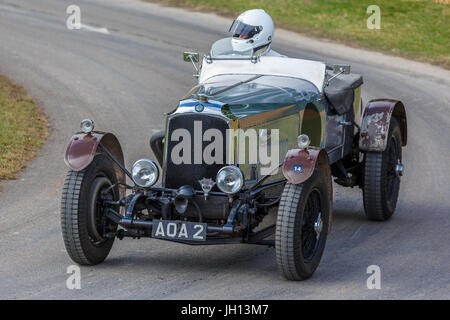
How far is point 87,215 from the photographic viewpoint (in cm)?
834

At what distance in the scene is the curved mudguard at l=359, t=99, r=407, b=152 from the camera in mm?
10438

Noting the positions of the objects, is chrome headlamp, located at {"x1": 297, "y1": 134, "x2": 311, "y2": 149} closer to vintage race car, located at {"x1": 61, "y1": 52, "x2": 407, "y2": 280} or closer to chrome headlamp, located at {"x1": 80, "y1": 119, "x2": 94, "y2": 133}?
vintage race car, located at {"x1": 61, "y1": 52, "x2": 407, "y2": 280}

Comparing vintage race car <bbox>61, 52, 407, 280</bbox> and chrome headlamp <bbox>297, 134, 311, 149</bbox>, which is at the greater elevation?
chrome headlamp <bbox>297, 134, 311, 149</bbox>

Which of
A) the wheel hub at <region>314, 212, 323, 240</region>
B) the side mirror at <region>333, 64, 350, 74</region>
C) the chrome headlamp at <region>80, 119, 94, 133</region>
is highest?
the side mirror at <region>333, 64, 350, 74</region>

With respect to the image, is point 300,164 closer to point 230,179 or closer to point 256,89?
point 230,179

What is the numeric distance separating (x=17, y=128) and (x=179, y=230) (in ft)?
24.1

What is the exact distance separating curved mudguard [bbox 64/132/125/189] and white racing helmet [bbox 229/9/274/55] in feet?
7.56

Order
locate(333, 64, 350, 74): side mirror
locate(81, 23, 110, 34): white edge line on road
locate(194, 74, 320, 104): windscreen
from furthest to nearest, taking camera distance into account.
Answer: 1. locate(81, 23, 110, 34): white edge line on road
2. locate(333, 64, 350, 74): side mirror
3. locate(194, 74, 320, 104): windscreen

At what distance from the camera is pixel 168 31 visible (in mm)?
22594

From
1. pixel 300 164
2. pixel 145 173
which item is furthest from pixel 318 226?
pixel 145 173

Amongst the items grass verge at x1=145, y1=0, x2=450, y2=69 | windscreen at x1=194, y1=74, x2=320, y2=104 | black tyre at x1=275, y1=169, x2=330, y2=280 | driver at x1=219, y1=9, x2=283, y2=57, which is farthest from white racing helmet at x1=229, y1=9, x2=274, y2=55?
grass verge at x1=145, y1=0, x2=450, y2=69

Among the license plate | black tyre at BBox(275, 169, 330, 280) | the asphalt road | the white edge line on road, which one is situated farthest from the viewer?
the white edge line on road

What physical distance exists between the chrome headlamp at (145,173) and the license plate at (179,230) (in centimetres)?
53

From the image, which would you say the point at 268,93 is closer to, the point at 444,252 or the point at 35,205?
the point at 444,252
